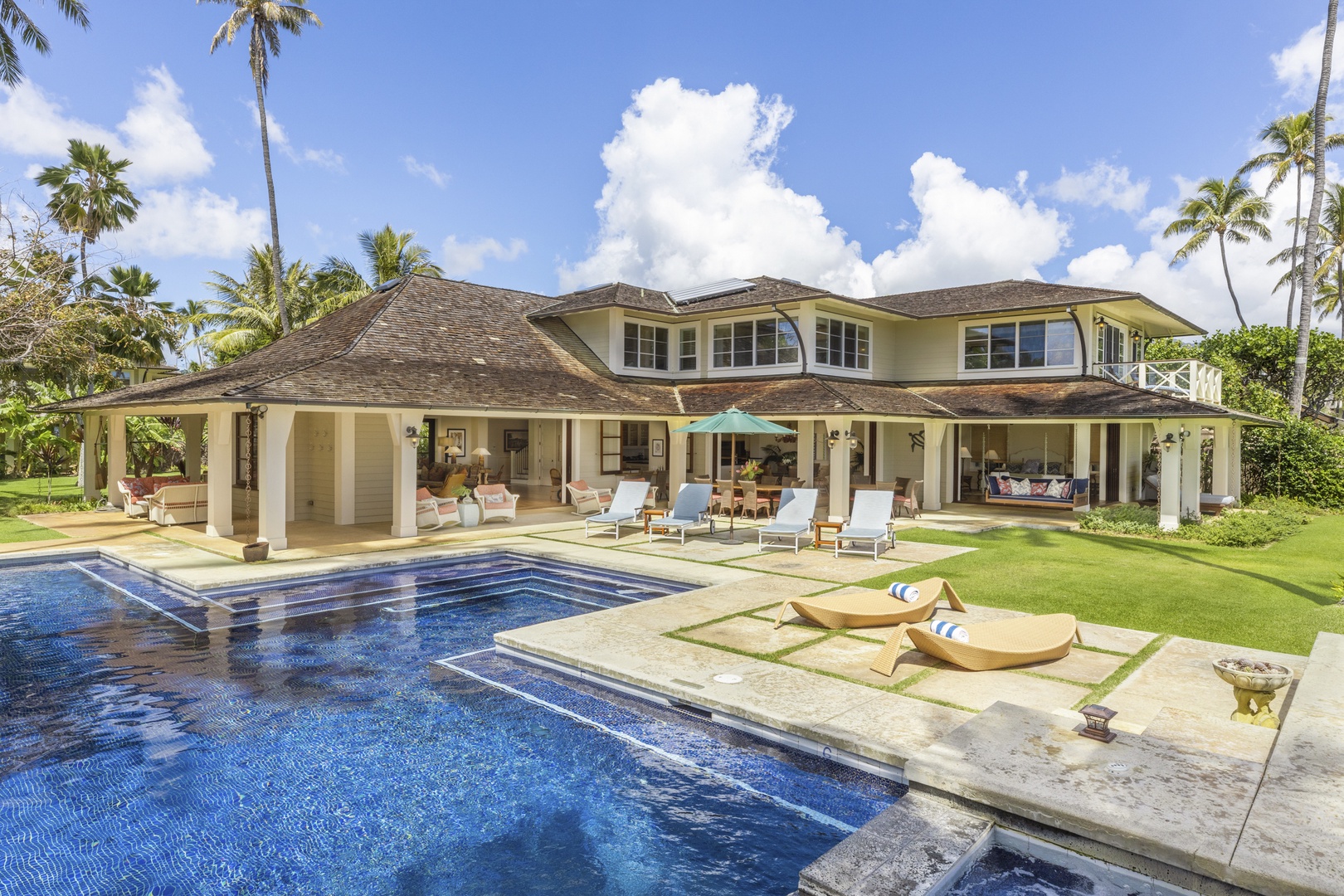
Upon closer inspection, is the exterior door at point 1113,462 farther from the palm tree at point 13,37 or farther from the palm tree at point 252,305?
the palm tree at point 13,37

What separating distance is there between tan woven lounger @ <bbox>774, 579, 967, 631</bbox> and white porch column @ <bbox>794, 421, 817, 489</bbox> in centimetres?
1090

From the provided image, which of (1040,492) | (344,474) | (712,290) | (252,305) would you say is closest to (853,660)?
(344,474)

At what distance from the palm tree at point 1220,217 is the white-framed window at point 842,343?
26956mm

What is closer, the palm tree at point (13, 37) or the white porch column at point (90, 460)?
the palm tree at point (13, 37)

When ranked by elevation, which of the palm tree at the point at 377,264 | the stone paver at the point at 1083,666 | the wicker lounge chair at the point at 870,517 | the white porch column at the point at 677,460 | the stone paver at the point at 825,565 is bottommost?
the stone paver at the point at 1083,666

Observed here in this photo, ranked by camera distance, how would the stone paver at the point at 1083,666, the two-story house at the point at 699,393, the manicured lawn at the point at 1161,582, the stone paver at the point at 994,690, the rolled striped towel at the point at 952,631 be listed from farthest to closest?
1. the two-story house at the point at 699,393
2. the manicured lawn at the point at 1161,582
3. the rolled striped towel at the point at 952,631
4. the stone paver at the point at 1083,666
5. the stone paver at the point at 994,690

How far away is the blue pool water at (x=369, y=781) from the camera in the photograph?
416 cm

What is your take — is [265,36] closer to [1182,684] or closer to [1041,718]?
[1041,718]

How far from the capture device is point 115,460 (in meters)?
20.3

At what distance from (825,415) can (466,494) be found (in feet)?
28.7

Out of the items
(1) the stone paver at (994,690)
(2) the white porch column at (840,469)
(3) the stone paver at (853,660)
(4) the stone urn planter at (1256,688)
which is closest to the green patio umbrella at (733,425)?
(2) the white porch column at (840,469)

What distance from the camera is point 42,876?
13.2 feet

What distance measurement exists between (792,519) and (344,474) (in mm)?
10440

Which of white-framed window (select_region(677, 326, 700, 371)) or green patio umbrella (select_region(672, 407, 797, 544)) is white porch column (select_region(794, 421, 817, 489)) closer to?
green patio umbrella (select_region(672, 407, 797, 544))
